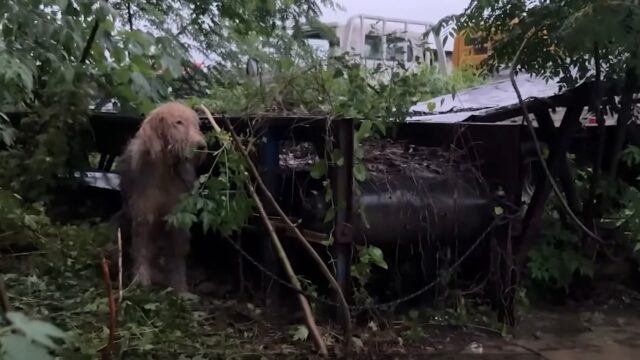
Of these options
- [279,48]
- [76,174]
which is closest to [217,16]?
[279,48]

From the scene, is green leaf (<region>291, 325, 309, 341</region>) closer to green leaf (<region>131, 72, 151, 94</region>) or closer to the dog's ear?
the dog's ear

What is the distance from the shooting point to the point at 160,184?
5574 mm

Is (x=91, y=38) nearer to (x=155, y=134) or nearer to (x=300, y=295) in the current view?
(x=155, y=134)

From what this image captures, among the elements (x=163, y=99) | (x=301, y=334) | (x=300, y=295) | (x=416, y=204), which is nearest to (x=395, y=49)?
(x=416, y=204)

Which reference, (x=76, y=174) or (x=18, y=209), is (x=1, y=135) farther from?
(x=76, y=174)

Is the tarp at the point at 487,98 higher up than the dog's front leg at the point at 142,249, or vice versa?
the tarp at the point at 487,98

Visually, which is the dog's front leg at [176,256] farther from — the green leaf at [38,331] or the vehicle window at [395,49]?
the green leaf at [38,331]

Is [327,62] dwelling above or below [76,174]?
above

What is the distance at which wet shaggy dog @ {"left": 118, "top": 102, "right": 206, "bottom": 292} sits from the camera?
5.30 metres

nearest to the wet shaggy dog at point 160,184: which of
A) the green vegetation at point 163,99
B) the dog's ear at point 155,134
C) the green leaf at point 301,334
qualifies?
the dog's ear at point 155,134

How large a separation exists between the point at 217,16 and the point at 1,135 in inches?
152

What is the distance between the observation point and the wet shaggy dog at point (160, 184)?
5.30 metres

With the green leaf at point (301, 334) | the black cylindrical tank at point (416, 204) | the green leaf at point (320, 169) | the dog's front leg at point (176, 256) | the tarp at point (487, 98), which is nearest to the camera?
the green leaf at point (301, 334)

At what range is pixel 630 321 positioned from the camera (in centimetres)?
620
